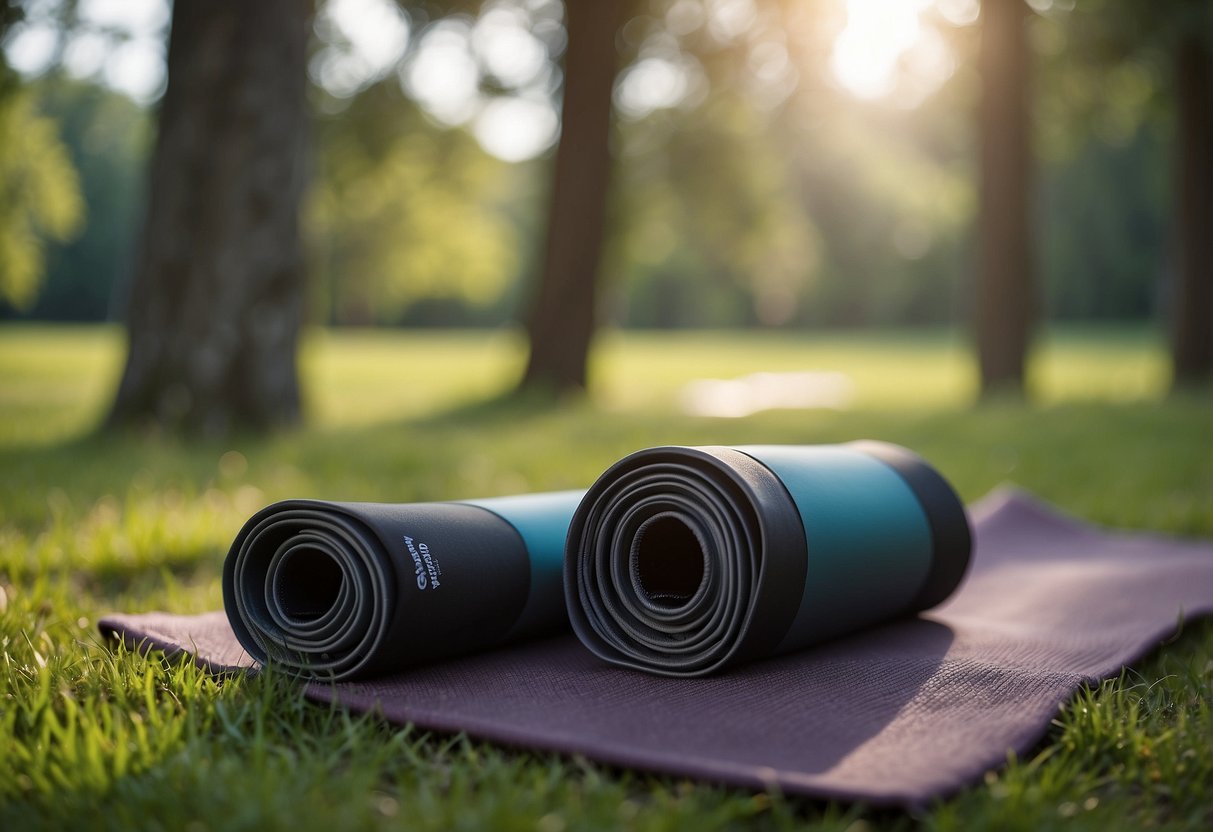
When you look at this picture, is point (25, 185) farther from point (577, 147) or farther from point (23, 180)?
point (577, 147)

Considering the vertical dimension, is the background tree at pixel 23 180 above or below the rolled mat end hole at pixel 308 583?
above

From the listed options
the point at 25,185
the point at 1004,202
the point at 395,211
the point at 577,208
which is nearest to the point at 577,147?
the point at 577,208

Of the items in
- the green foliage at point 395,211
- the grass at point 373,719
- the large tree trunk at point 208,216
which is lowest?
the grass at point 373,719

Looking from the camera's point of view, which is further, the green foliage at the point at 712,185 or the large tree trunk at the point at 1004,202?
the green foliage at the point at 712,185

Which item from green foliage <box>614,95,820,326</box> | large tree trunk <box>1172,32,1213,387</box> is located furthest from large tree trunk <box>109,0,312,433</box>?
large tree trunk <box>1172,32,1213,387</box>

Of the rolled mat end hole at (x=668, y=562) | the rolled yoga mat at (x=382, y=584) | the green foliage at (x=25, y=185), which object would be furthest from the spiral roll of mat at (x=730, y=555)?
the green foliage at (x=25, y=185)

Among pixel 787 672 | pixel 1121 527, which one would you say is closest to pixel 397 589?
pixel 787 672

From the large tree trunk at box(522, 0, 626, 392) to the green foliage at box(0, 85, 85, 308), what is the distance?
4965 millimetres

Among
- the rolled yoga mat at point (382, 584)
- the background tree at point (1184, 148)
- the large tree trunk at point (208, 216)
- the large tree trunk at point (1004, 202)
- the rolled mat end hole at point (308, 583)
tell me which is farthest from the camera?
the background tree at point (1184, 148)

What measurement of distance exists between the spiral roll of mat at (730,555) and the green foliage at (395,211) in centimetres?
634

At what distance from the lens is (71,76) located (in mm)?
10102

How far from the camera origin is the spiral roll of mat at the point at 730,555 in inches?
93.4

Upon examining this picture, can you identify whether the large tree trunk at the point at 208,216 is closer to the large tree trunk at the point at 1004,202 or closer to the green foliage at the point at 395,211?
the green foliage at the point at 395,211

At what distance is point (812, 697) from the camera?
2279mm
